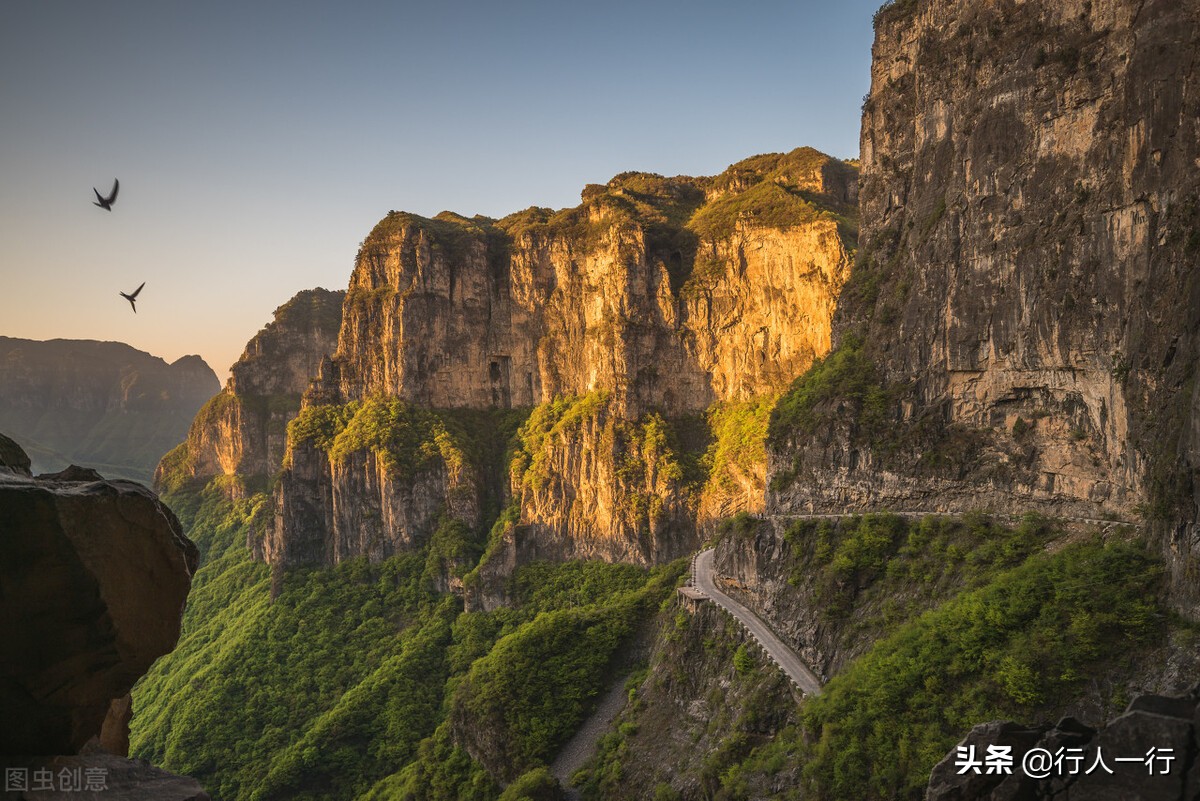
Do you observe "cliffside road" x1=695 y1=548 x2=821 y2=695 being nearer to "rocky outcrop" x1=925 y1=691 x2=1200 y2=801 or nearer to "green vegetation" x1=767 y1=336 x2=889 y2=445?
"green vegetation" x1=767 y1=336 x2=889 y2=445

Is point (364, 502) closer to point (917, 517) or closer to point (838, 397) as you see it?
point (838, 397)

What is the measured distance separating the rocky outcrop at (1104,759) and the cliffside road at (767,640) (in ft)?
65.6

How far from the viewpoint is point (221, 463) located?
107 meters

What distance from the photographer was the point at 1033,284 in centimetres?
2783

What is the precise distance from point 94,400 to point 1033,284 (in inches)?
8227

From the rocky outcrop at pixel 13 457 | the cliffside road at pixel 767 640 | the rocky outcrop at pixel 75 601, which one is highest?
the rocky outcrop at pixel 13 457

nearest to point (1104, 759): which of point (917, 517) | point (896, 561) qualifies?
point (896, 561)

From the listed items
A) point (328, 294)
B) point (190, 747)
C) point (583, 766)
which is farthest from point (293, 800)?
point (328, 294)

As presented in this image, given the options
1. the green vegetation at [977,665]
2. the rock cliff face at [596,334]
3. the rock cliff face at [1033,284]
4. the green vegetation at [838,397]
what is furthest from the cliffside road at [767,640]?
the rock cliff face at [596,334]

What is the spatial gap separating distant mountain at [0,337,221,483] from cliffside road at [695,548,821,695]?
6263 inches

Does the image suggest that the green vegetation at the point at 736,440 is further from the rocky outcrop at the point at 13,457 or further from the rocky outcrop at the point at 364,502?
the rocky outcrop at the point at 13,457

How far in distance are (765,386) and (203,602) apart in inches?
2674

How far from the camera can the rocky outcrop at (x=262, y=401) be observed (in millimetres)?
102875

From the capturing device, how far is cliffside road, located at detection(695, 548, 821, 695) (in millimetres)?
29594
